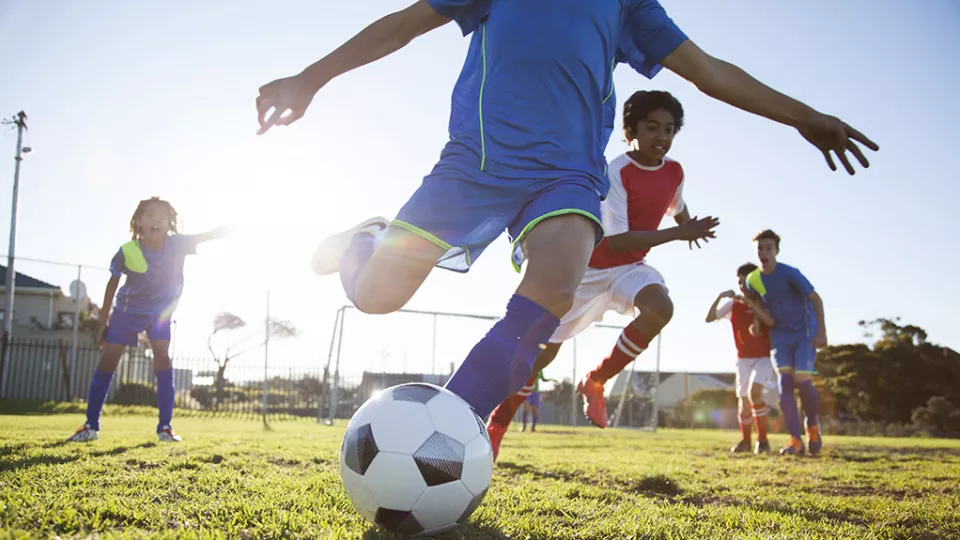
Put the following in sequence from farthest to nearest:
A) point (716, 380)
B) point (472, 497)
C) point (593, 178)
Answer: point (716, 380) < point (593, 178) < point (472, 497)

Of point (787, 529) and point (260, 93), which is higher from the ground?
point (260, 93)

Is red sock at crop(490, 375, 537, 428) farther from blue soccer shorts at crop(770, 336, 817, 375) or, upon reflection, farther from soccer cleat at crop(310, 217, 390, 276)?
blue soccer shorts at crop(770, 336, 817, 375)

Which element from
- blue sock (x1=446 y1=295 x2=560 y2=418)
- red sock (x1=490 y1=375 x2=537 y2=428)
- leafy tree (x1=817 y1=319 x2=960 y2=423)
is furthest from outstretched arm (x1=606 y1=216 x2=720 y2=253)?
leafy tree (x1=817 y1=319 x2=960 y2=423)

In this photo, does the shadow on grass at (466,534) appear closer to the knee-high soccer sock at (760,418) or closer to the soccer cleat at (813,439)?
the soccer cleat at (813,439)

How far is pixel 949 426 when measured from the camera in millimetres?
28500

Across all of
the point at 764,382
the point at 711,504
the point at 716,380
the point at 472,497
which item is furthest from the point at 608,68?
the point at 716,380

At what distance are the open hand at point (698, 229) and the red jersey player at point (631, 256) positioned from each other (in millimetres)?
156

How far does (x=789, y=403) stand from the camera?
7262 millimetres

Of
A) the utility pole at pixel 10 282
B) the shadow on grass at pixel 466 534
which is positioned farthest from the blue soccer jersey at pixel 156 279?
the utility pole at pixel 10 282

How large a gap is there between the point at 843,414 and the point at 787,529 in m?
37.2

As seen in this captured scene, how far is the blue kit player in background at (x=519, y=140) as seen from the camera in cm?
211

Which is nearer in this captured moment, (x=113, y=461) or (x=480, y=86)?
(x=480, y=86)

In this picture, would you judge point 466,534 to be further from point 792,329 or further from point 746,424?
point 746,424

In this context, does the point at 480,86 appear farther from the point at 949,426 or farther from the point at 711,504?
the point at 949,426
